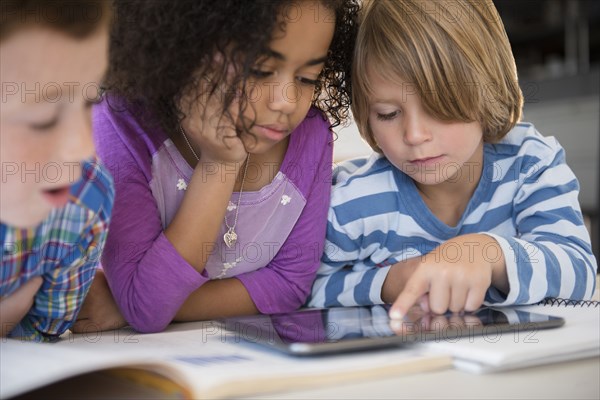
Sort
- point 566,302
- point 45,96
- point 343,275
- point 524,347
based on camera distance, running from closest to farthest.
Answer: point 45,96
point 524,347
point 566,302
point 343,275

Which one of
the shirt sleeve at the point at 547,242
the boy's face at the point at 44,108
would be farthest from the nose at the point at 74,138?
the shirt sleeve at the point at 547,242

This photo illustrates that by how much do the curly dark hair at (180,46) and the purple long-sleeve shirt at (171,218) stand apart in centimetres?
6

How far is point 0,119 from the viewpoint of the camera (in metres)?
0.50

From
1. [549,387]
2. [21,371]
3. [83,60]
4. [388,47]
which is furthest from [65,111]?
[388,47]

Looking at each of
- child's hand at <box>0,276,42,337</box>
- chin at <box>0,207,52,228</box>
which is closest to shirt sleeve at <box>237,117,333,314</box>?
child's hand at <box>0,276,42,337</box>

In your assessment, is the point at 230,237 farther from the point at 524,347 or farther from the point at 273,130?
the point at 524,347

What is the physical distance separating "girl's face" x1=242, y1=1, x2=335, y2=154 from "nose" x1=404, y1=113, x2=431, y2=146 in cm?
18

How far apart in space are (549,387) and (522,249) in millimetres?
343

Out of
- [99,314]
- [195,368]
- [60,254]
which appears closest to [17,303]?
[60,254]

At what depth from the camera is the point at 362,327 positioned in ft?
2.23

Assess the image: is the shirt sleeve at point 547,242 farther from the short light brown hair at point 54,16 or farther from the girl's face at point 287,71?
the short light brown hair at point 54,16

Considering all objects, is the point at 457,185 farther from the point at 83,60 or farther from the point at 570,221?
the point at 83,60

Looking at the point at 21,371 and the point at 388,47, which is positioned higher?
the point at 388,47

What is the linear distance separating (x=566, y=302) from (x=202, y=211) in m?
0.46
